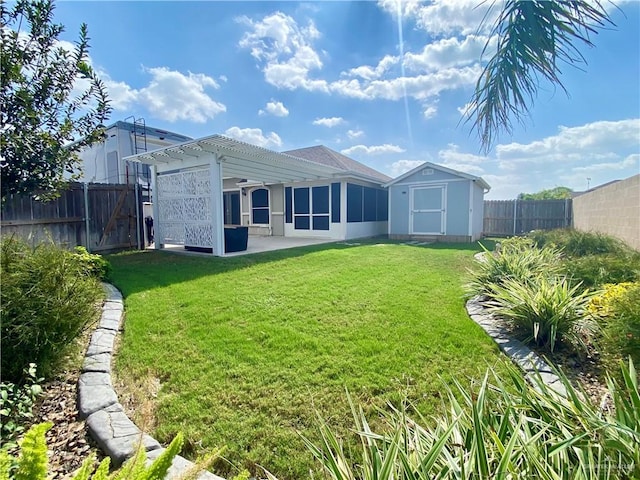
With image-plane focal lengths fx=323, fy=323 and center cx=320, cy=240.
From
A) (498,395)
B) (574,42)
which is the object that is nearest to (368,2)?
(574,42)

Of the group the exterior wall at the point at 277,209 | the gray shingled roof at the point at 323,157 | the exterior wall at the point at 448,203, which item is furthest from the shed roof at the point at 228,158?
the gray shingled roof at the point at 323,157

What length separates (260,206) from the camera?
16.1 m

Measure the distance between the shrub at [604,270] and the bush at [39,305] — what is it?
5.76 metres

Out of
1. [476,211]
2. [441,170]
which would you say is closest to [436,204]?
[441,170]

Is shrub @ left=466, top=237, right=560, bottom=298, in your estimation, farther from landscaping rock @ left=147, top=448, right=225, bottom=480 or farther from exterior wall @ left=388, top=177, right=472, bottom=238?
exterior wall @ left=388, top=177, right=472, bottom=238

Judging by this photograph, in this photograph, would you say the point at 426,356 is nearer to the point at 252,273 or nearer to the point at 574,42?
the point at 574,42

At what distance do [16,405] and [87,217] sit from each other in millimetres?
8377

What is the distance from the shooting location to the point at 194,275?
21.6 ft

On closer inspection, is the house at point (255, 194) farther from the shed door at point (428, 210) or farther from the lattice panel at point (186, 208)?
the shed door at point (428, 210)

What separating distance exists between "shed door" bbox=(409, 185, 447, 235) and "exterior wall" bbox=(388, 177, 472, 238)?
15 centimetres

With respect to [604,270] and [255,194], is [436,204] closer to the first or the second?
[255,194]

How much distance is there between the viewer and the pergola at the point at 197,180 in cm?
847

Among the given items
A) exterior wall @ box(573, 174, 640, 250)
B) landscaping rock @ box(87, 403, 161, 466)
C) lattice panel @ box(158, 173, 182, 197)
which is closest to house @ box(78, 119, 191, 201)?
lattice panel @ box(158, 173, 182, 197)

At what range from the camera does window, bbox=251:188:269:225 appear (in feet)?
52.3
